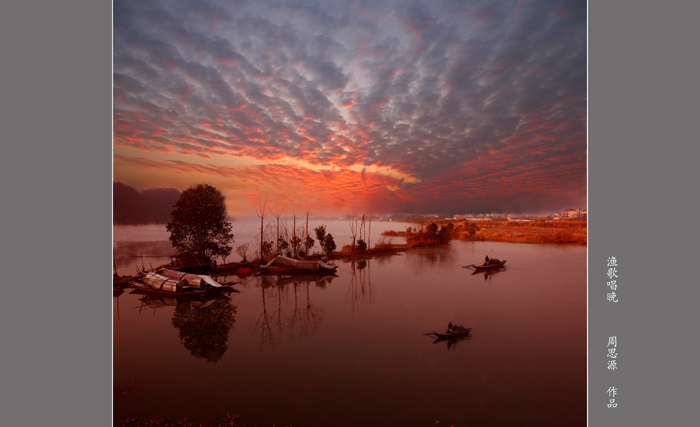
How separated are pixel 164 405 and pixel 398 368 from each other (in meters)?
4.57

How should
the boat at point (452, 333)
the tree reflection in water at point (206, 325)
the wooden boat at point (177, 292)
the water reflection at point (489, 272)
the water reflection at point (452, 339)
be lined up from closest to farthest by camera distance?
the tree reflection in water at point (206, 325) < the water reflection at point (452, 339) < the boat at point (452, 333) < the wooden boat at point (177, 292) < the water reflection at point (489, 272)

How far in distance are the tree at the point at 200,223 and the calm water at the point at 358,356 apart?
11.2 feet

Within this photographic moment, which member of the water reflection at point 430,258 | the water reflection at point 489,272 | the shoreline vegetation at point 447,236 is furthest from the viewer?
the water reflection at point 430,258

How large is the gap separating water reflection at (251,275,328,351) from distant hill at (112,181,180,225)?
5648 mm

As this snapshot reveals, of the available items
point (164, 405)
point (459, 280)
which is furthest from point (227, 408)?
point (459, 280)

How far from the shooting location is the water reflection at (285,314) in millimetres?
7879

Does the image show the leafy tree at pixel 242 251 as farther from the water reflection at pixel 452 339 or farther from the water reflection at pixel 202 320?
the water reflection at pixel 452 339

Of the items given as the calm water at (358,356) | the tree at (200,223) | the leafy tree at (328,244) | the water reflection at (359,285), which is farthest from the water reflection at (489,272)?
the tree at (200,223)

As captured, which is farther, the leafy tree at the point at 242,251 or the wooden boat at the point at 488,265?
the leafy tree at the point at 242,251

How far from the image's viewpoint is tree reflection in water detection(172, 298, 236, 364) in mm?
7027

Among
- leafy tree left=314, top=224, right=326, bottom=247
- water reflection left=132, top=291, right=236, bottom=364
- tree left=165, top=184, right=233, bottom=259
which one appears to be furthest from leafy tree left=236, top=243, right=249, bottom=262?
water reflection left=132, top=291, right=236, bottom=364

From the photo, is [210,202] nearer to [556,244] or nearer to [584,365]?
[584,365]

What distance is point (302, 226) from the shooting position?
63.3ft

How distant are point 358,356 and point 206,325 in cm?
475
